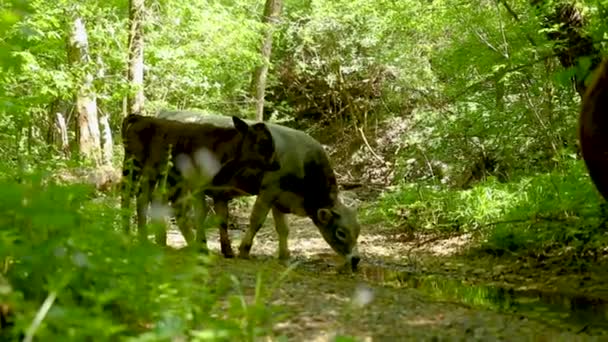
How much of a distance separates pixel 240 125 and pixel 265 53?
31.7ft

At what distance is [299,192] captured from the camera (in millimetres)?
9680

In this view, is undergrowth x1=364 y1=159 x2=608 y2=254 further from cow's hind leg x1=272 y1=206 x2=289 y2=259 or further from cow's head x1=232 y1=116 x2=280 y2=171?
cow's head x1=232 y1=116 x2=280 y2=171

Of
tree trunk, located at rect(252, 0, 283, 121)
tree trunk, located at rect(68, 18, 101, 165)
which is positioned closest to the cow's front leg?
tree trunk, located at rect(68, 18, 101, 165)

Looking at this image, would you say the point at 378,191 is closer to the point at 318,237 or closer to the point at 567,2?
the point at 318,237

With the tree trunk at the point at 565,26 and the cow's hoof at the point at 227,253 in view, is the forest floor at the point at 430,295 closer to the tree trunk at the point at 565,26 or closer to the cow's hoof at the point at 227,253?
the cow's hoof at the point at 227,253

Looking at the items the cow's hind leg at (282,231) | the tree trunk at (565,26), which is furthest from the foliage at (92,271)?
the tree trunk at (565,26)

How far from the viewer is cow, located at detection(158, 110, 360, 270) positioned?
9383mm

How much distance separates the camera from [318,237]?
44.7 feet

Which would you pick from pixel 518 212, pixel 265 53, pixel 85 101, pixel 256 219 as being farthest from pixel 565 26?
pixel 265 53

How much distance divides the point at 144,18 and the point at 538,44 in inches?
277

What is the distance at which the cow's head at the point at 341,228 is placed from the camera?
9.31 m

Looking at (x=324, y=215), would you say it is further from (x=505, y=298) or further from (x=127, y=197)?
(x=127, y=197)

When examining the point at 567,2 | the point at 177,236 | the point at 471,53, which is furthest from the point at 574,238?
the point at 177,236

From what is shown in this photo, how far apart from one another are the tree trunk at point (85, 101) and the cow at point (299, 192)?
3616mm
